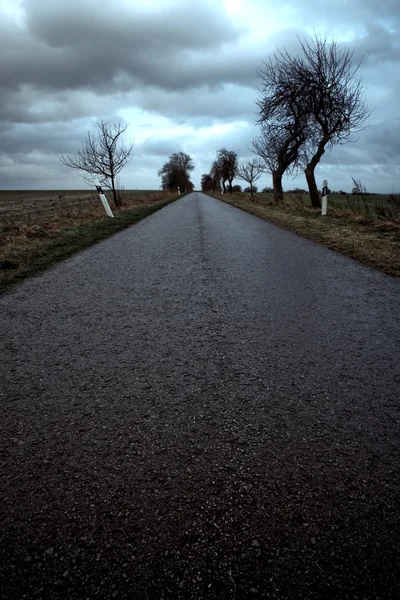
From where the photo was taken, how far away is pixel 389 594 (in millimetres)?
1042

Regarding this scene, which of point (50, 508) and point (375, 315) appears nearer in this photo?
point (50, 508)

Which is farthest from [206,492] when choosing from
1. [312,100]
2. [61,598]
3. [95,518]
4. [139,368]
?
[312,100]

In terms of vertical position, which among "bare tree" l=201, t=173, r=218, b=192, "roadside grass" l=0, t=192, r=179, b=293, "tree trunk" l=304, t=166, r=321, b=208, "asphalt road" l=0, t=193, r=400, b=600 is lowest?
"asphalt road" l=0, t=193, r=400, b=600

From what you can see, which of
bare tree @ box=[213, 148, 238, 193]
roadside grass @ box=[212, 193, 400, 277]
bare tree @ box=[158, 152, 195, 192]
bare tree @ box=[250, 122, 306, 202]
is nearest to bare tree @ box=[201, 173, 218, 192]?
bare tree @ box=[158, 152, 195, 192]

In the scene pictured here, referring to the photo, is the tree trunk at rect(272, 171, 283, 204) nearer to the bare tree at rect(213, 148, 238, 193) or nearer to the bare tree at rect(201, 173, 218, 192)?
the bare tree at rect(213, 148, 238, 193)

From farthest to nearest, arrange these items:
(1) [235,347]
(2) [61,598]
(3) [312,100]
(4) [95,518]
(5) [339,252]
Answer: (3) [312,100] → (5) [339,252] → (1) [235,347] → (4) [95,518] → (2) [61,598]

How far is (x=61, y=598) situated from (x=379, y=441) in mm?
1478

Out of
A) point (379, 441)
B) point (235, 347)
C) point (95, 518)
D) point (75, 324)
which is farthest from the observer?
point (75, 324)

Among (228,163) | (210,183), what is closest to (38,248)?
(228,163)

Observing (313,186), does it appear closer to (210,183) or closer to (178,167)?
(178,167)

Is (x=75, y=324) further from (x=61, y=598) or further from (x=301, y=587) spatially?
(x=301, y=587)

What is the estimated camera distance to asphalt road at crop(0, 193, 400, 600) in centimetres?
112

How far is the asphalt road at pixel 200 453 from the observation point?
1115mm

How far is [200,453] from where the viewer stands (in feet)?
5.21
